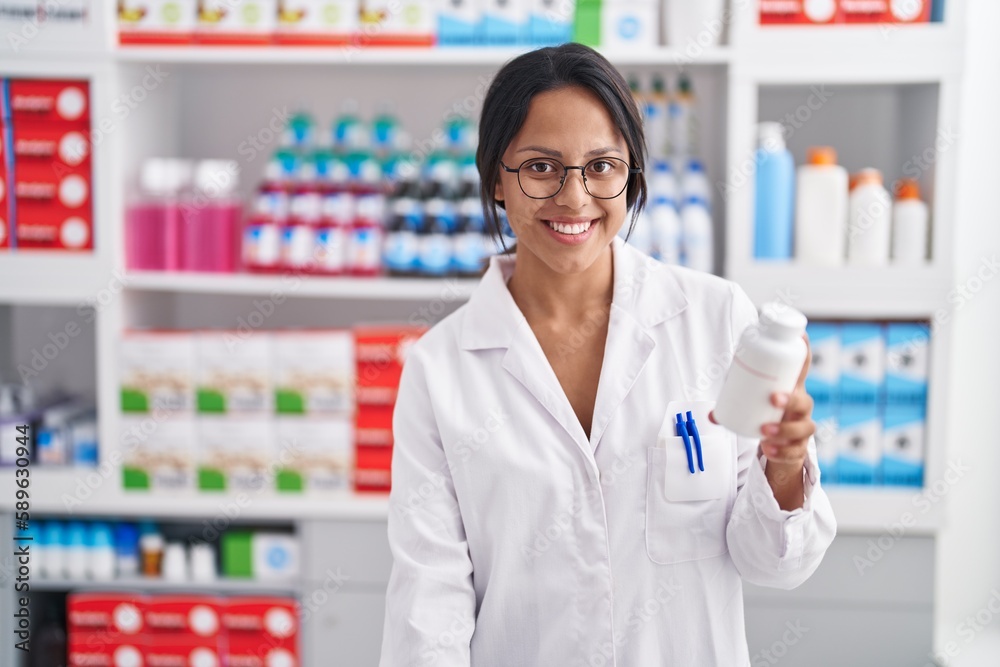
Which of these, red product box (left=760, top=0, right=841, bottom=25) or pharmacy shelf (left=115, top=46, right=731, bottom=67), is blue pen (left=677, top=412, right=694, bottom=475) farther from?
red product box (left=760, top=0, right=841, bottom=25)

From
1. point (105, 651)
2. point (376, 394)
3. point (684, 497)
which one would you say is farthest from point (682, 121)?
point (105, 651)

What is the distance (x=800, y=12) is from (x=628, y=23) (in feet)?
1.38

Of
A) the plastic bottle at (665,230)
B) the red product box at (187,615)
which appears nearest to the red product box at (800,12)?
the plastic bottle at (665,230)

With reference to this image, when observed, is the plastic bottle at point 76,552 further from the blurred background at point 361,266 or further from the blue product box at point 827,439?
the blue product box at point 827,439

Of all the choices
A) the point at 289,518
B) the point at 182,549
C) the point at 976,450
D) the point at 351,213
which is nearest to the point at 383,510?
the point at 289,518

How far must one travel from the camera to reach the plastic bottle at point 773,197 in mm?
2309

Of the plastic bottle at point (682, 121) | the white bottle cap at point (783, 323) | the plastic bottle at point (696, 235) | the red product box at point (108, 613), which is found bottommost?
the red product box at point (108, 613)

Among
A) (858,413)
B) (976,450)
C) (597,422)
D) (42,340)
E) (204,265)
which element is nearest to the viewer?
(597,422)

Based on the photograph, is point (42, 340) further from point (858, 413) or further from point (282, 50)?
point (858, 413)

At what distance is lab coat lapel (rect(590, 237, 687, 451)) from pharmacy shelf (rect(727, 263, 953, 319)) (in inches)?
38.5

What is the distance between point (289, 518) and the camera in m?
2.57

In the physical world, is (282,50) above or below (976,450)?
above

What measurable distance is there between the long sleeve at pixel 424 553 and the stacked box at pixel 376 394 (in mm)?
1037

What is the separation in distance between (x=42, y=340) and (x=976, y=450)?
284cm
